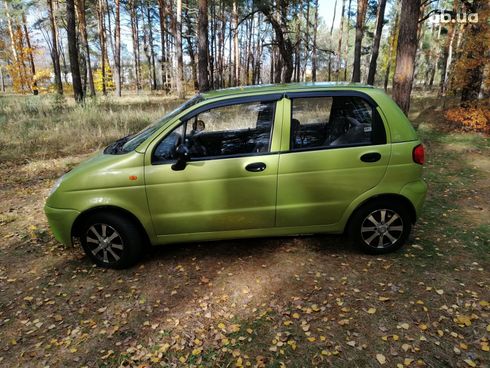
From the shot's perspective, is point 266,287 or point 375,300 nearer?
point 375,300

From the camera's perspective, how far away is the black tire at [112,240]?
3943 mm

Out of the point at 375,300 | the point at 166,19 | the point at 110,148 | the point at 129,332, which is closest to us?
the point at 129,332

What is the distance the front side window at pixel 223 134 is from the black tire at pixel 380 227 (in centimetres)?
142

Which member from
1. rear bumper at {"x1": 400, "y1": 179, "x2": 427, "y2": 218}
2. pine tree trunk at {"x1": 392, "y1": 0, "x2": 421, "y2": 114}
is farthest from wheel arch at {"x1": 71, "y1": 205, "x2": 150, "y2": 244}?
pine tree trunk at {"x1": 392, "y1": 0, "x2": 421, "y2": 114}

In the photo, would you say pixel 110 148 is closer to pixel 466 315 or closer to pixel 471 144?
pixel 466 315

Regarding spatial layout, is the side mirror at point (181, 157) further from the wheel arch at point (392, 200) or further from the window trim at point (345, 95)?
the wheel arch at point (392, 200)

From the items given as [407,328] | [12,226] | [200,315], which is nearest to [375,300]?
[407,328]

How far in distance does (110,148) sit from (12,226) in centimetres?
270

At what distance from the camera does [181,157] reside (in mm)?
3691

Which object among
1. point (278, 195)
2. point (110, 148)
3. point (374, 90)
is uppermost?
point (374, 90)

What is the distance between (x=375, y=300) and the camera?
3453 millimetres

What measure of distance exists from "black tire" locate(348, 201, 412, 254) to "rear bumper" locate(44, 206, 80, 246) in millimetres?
3302

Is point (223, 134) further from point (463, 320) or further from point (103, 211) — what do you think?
point (463, 320)

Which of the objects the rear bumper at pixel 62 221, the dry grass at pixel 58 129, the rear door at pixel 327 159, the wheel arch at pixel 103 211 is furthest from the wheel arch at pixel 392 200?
the dry grass at pixel 58 129
